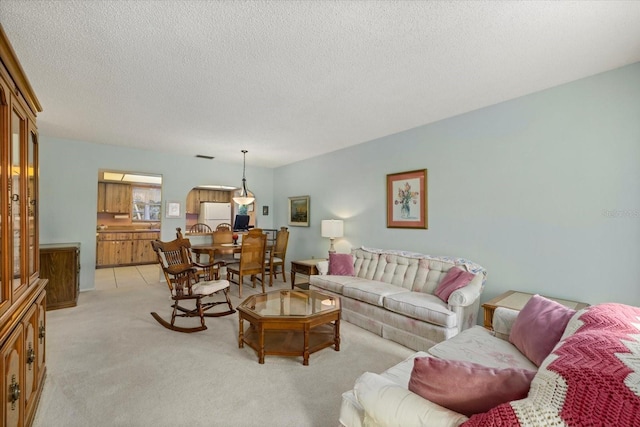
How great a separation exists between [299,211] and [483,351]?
4.74 m

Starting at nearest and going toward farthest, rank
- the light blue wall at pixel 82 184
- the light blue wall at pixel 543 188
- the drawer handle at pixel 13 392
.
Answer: the drawer handle at pixel 13 392 < the light blue wall at pixel 543 188 < the light blue wall at pixel 82 184

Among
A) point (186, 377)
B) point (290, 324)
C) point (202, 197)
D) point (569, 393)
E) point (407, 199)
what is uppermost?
point (202, 197)

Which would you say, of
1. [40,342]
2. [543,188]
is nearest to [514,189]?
[543,188]

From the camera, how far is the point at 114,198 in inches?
313

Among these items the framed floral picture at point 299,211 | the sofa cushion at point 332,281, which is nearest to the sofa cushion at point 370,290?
the sofa cushion at point 332,281

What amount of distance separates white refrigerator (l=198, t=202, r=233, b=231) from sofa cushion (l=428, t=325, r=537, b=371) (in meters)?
7.74

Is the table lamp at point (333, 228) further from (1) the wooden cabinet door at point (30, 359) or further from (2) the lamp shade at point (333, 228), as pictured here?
(1) the wooden cabinet door at point (30, 359)

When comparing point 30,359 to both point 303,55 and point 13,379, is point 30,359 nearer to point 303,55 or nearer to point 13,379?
point 13,379

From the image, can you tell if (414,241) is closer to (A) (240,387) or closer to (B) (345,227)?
(B) (345,227)

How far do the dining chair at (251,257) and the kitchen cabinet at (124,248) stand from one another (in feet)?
12.4

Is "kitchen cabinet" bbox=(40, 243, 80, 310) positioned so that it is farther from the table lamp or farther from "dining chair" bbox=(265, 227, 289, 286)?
the table lamp

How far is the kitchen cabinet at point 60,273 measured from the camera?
4020 millimetres

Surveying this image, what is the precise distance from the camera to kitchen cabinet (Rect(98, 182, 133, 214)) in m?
7.76

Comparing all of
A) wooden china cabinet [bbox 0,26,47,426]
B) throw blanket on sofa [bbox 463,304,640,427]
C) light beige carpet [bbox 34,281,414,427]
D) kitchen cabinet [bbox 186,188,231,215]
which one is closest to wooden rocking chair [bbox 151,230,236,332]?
light beige carpet [bbox 34,281,414,427]
